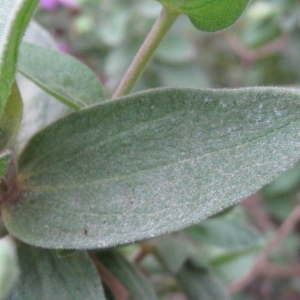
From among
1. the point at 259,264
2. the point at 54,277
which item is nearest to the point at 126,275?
the point at 54,277

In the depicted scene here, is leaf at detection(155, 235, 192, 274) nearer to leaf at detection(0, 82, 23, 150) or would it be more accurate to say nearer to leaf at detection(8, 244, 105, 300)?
leaf at detection(8, 244, 105, 300)

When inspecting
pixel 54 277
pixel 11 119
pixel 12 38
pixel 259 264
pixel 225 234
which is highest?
pixel 12 38

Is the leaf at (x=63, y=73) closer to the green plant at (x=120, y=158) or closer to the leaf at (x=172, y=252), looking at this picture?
the green plant at (x=120, y=158)

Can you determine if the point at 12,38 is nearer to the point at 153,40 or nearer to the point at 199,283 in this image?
the point at 153,40

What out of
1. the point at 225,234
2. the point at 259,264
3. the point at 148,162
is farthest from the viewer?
the point at 259,264

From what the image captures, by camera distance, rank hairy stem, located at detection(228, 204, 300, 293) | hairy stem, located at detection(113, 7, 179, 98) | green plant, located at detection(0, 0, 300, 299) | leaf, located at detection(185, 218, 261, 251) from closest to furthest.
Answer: green plant, located at detection(0, 0, 300, 299) < hairy stem, located at detection(113, 7, 179, 98) < leaf, located at detection(185, 218, 261, 251) < hairy stem, located at detection(228, 204, 300, 293)

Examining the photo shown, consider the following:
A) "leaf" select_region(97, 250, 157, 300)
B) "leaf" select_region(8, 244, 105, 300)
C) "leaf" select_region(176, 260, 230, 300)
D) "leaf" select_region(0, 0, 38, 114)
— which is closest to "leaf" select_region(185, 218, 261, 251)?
"leaf" select_region(176, 260, 230, 300)

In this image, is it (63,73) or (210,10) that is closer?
(210,10)

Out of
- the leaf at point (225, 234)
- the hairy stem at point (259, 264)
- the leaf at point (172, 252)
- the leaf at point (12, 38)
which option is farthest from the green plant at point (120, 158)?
the hairy stem at point (259, 264)
